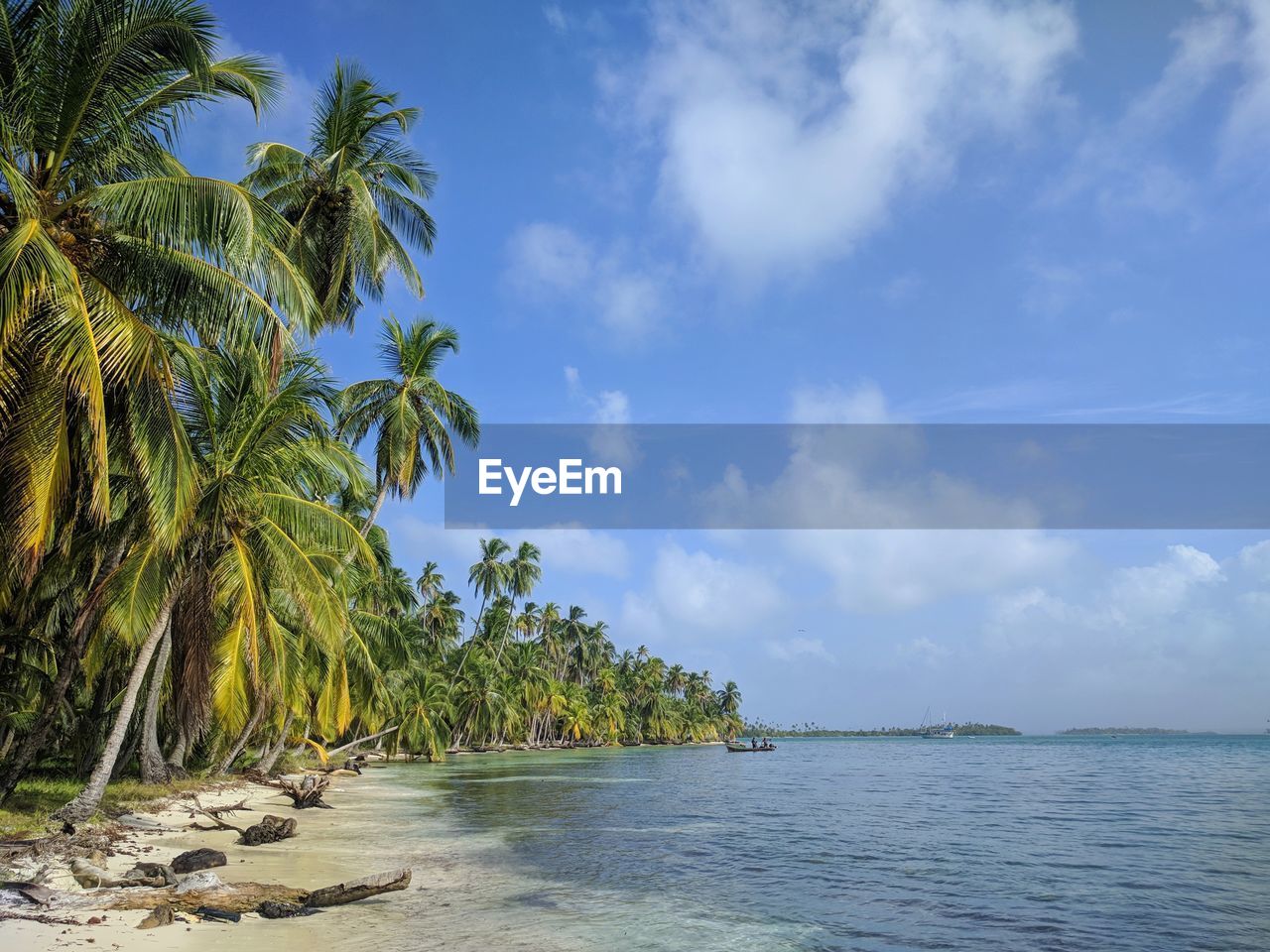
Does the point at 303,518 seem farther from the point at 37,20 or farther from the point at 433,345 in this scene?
the point at 433,345

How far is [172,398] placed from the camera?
36.0 ft

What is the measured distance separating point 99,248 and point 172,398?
6.75 feet

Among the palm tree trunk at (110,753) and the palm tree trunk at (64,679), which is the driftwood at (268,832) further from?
the palm tree trunk at (64,679)

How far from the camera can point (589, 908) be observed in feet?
36.7

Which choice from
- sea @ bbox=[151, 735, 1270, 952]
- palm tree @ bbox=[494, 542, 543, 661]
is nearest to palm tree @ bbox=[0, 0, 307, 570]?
sea @ bbox=[151, 735, 1270, 952]

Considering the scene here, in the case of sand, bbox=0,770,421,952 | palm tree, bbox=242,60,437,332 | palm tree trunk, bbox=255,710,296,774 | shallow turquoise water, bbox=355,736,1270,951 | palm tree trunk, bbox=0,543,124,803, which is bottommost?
shallow turquoise water, bbox=355,736,1270,951

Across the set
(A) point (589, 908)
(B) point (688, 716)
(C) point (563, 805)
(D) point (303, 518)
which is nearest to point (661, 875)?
(A) point (589, 908)

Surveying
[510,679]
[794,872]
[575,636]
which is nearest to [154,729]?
[794,872]

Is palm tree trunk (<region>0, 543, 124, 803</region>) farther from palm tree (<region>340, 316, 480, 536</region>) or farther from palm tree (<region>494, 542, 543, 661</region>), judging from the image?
palm tree (<region>494, 542, 543, 661</region>)

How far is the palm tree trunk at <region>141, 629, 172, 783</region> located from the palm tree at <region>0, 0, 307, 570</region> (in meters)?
9.46

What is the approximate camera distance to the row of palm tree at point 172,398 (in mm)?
9062

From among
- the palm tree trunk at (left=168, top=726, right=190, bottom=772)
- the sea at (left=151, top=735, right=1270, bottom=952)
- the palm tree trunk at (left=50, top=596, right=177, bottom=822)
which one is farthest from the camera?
the palm tree trunk at (left=168, top=726, right=190, bottom=772)

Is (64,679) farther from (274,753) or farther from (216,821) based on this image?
(274,753)

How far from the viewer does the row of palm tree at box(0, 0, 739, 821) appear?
9.06 metres
